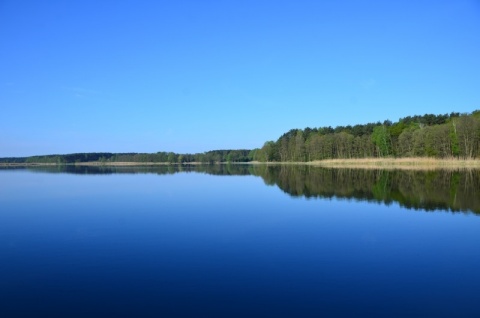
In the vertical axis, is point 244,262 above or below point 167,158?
below

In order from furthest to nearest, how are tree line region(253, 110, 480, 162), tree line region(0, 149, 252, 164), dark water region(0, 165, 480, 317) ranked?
tree line region(0, 149, 252, 164)
tree line region(253, 110, 480, 162)
dark water region(0, 165, 480, 317)

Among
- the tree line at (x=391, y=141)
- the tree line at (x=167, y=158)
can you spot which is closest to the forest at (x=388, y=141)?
the tree line at (x=391, y=141)

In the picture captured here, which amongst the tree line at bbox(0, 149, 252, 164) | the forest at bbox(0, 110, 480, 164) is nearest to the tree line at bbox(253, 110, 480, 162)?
the forest at bbox(0, 110, 480, 164)

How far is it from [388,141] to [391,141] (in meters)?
0.76

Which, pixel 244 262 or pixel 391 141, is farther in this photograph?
pixel 391 141

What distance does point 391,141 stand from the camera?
7094 cm

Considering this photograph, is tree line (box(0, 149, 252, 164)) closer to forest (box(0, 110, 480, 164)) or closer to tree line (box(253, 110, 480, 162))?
forest (box(0, 110, 480, 164))

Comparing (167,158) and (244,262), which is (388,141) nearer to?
(244,262)

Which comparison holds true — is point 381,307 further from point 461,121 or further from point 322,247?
point 461,121

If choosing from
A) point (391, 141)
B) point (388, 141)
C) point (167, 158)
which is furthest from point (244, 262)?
point (167, 158)

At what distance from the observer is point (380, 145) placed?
70.6m

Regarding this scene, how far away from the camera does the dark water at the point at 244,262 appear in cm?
585

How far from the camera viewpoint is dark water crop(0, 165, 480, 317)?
5.85 m

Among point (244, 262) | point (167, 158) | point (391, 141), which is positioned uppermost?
point (391, 141)
